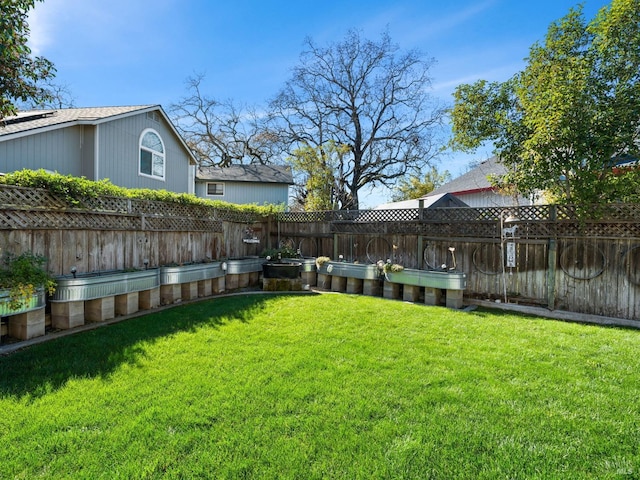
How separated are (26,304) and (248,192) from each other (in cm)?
1632

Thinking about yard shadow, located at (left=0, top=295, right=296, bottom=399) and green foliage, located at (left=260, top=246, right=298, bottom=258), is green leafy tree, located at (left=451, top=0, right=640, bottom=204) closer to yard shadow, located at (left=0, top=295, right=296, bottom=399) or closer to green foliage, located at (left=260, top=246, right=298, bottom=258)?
green foliage, located at (left=260, top=246, right=298, bottom=258)

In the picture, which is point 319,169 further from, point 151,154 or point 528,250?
point 528,250

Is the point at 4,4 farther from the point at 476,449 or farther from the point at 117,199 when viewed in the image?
the point at 476,449

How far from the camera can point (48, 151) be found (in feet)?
26.6

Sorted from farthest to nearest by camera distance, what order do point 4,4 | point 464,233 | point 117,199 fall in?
point 464,233 < point 117,199 < point 4,4

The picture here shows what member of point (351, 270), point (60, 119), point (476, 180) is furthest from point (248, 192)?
point (351, 270)

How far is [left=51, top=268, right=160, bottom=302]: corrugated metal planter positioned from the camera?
14.6 feet

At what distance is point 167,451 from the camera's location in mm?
2148

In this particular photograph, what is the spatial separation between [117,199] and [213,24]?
6945 mm

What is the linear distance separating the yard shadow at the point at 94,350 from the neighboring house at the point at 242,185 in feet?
46.1

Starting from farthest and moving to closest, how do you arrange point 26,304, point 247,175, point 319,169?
point 247,175, point 319,169, point 26,304

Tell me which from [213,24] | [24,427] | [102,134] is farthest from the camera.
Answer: [213,24]

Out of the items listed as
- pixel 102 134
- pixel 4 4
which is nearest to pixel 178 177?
pixel 102 134

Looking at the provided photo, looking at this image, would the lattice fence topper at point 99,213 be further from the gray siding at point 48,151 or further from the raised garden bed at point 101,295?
the gray siding at point 48,151
